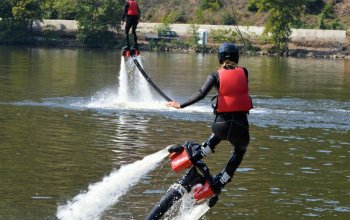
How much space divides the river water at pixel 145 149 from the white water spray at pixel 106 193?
35 mm

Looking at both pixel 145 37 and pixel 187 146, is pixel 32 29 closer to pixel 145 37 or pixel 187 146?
pixel 145 37

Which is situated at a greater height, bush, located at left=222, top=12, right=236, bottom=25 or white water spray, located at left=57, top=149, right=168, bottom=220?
bush, located at left=222, top=12, right=236, bottom=25

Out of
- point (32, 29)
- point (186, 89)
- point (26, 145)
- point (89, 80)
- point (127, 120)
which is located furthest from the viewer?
point (32, 29)

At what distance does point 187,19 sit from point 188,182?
105 meters

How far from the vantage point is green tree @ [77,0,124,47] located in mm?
107000

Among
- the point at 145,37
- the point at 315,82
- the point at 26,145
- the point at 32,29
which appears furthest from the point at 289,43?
the point at 26,145

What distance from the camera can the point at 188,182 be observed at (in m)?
13.6

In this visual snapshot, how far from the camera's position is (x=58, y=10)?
11812 centimetres

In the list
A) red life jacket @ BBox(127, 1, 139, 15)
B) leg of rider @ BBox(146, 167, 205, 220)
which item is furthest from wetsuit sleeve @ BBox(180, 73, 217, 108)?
red life jacket @ BBox(127, 1, 139, 15)

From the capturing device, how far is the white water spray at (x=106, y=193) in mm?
14430

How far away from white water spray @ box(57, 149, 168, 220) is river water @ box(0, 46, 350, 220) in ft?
0.11

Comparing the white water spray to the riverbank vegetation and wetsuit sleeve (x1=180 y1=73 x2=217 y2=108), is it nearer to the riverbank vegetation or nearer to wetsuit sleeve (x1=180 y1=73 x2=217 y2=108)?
wetsuit sleeve (x1=180 y1=73 x2=217 y2=108)

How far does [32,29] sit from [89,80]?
63281 millimetres

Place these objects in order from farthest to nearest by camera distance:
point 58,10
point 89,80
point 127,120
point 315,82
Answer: point 58,10 → point 315,82 → point 89,80 → point 127,120
